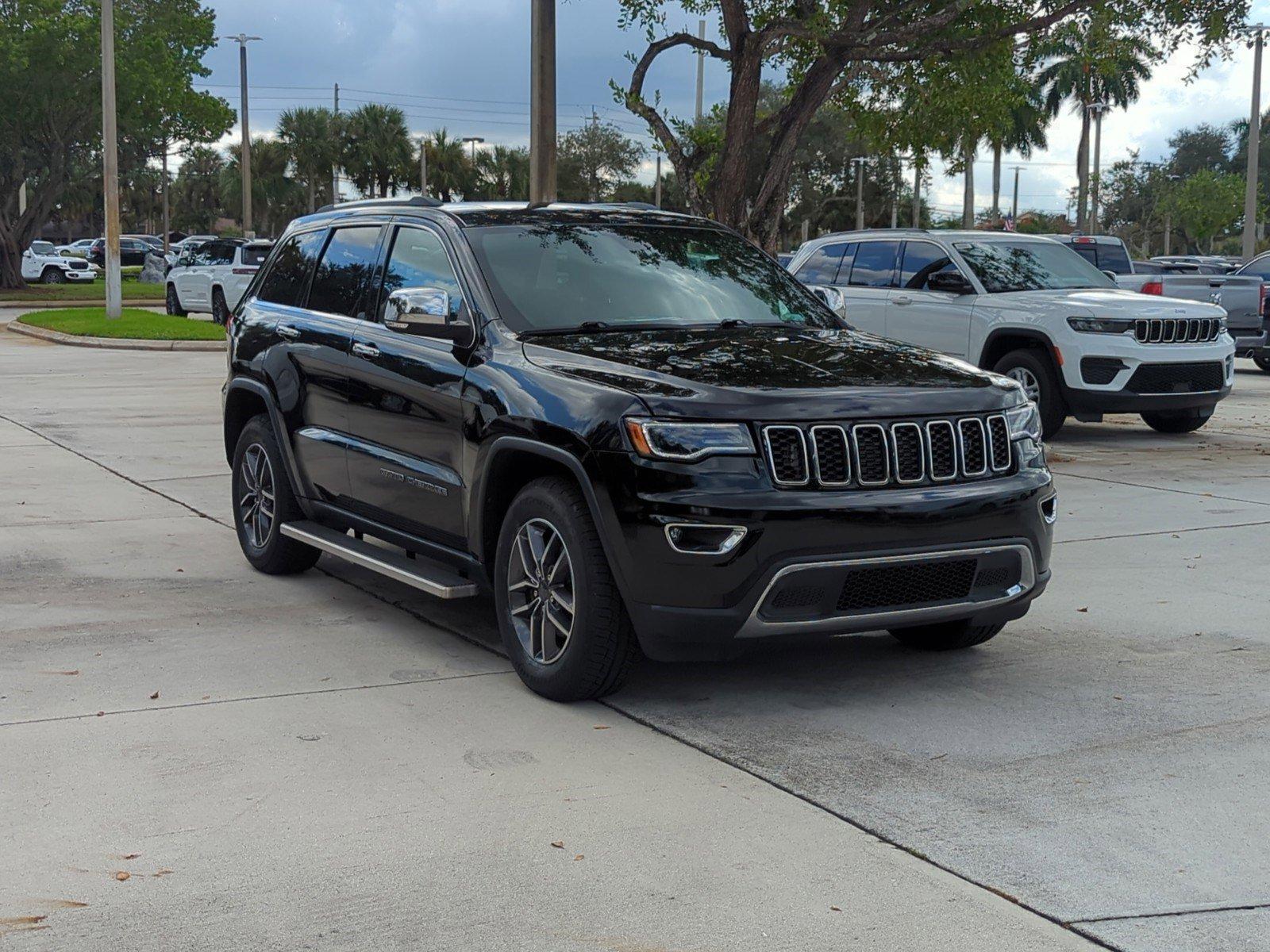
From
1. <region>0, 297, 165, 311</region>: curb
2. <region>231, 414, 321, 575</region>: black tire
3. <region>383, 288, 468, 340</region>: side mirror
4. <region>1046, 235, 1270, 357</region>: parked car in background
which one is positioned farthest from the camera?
<region>0, 297, 165, 311</region>: curb

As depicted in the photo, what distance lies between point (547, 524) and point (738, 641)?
0.82m

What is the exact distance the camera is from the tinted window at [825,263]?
609 inches

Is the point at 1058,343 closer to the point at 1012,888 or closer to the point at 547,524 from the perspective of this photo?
the point at 547,524

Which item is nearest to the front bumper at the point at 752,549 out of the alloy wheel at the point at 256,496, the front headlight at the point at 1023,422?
the front headlight at the point at 1023,422

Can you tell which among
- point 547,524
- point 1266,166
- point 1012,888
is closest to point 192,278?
point 547,524

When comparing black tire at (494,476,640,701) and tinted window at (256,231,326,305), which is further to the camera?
tinted window at (256,231,326,305)

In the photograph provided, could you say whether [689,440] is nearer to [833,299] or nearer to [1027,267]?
[833,299]

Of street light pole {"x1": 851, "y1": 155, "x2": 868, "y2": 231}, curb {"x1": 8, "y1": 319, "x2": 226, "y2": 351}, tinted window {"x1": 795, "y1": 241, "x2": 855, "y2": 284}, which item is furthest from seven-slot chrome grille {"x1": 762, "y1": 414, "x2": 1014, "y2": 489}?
street light pole {"x1": 851, "y1": 155, "x2": 868, "y2": 231}

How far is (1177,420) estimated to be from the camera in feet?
47.6

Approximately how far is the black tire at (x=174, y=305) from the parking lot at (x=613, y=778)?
84.6 ft

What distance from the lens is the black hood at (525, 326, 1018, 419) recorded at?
17.2ft

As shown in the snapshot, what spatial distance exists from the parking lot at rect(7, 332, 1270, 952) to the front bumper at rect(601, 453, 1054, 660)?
37 cm

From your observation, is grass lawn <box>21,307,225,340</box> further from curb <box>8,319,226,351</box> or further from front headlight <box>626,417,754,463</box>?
front headlight <box>626,417,754,463</box>

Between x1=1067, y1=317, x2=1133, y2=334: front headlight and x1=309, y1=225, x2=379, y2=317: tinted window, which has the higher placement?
x1=309, y1=225, x2=379, y2=317: tinted window
